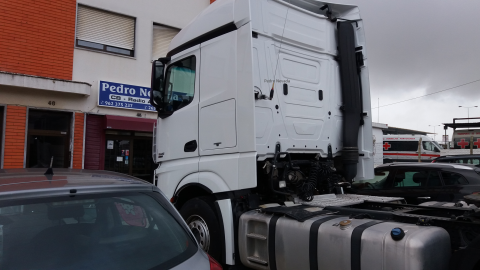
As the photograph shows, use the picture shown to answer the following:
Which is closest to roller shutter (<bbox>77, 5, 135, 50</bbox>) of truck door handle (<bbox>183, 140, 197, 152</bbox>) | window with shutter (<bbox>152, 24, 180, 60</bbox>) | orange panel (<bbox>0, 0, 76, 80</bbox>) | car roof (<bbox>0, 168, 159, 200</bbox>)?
orange panel (<bbox>0, 0, 76, 80</bbox>)

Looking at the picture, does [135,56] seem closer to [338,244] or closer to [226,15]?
[226,15]

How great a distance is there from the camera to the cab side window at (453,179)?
22.2 ft

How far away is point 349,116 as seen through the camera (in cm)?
520

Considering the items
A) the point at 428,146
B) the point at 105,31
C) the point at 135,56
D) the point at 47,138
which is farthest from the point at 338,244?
the point at 428,146

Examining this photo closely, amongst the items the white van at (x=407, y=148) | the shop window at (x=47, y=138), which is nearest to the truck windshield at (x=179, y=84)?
the shop window at (x=47, y=138)

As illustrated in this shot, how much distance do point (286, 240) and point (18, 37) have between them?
9700 millimetres

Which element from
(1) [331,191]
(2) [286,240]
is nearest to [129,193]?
(2) [286,240]

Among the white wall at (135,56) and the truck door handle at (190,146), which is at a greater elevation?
the white wall at (135,56)

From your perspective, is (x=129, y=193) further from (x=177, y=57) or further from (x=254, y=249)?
(x=177, y=57)

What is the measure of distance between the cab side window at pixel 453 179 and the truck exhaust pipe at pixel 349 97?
9.07ft

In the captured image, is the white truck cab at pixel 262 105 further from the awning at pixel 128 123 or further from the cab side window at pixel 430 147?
the cab side window at pixel 430 147

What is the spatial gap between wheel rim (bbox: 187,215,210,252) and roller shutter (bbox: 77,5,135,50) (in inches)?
339

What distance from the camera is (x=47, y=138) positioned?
411 inches

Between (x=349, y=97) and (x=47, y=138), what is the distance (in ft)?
28.4
